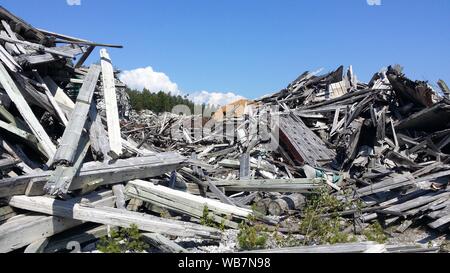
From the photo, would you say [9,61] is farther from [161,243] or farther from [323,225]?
[323,225]

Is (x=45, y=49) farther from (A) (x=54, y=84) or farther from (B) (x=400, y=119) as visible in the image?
(B) (x=400, y=119)

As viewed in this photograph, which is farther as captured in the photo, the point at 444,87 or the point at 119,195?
the point at 444,87

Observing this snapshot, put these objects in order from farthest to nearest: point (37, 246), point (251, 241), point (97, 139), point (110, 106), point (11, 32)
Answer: point (11, 32)
point (110, 106)
point (97, 139)
point (251, 241)
point (37, 246)

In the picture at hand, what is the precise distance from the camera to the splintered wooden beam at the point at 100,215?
4965 millimetres

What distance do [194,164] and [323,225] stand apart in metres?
3.75

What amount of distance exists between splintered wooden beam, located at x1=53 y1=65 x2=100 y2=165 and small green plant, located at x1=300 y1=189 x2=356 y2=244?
343cm

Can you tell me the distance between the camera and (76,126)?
604 centimetres

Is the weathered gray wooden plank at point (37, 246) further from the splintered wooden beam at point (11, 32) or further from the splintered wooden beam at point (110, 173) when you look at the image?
the splintered wooden beam at point (11, 32)

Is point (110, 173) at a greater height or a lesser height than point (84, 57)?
lesser

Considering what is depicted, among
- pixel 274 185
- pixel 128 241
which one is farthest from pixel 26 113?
pixel 274 185

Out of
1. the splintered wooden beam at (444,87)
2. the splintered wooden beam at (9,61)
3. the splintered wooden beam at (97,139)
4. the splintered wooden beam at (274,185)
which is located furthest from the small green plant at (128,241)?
the splintered wooden beam at (444,87)

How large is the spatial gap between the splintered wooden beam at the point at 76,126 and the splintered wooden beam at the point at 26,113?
1.64 feet

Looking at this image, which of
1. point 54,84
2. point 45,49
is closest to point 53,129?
point 54,84

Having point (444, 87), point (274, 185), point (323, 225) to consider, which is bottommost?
point (323, 225)
